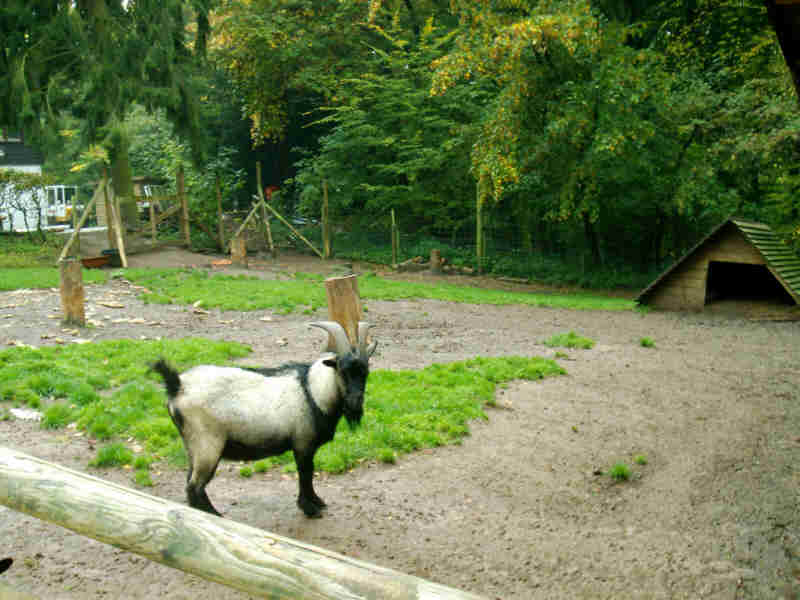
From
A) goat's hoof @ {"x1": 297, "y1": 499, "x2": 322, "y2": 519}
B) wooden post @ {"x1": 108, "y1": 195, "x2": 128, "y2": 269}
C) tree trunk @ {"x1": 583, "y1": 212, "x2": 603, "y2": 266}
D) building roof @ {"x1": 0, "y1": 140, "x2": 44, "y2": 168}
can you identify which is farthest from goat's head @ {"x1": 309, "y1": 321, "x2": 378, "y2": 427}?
building roof @ {"x1": 0, "y1": 140, "x2": 44, "y2": 168}

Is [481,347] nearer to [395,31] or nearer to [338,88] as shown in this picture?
[338,88]

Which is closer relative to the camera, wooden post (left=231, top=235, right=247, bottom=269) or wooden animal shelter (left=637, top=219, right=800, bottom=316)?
wooden animal shelter (left=637, top=219, right=800, bottom=316)

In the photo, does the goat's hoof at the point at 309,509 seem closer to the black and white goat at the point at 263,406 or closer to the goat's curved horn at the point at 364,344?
the black and white goat at the point at 263,406

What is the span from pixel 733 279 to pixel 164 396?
13.4m

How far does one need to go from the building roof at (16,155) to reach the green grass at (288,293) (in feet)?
63.1

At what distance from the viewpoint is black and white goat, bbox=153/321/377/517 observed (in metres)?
3.64

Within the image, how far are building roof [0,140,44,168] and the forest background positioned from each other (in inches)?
383

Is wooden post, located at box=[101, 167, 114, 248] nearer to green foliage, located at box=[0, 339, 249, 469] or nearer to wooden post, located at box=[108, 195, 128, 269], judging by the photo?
wooden post, located at box=[108, 195, 128, 269]

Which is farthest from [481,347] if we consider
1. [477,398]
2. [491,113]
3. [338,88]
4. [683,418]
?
[338,88]

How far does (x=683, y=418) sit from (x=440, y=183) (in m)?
16.3

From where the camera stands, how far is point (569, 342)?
9.54 meters

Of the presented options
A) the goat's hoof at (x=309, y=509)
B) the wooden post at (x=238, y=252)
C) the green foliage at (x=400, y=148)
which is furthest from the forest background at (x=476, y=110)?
the goat's hoof at (x=309, y=509)

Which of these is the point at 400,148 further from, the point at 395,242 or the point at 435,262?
the point at 435,262

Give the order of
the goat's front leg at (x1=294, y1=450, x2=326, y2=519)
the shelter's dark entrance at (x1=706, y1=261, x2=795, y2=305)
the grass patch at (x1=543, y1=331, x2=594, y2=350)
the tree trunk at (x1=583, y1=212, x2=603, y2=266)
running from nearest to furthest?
1. the goat's front leg at (x1=294, y1=450, x2=326, y2=519)
2. the grass patch at (x1=543, y1=331, x2=594, y2=350)
3. the shelter's dark entrance at (x1=706, y1=261, x2=795, y2=305)
4. the tree trunk at (x1=583, y1=212, x2=603, y2=266)
